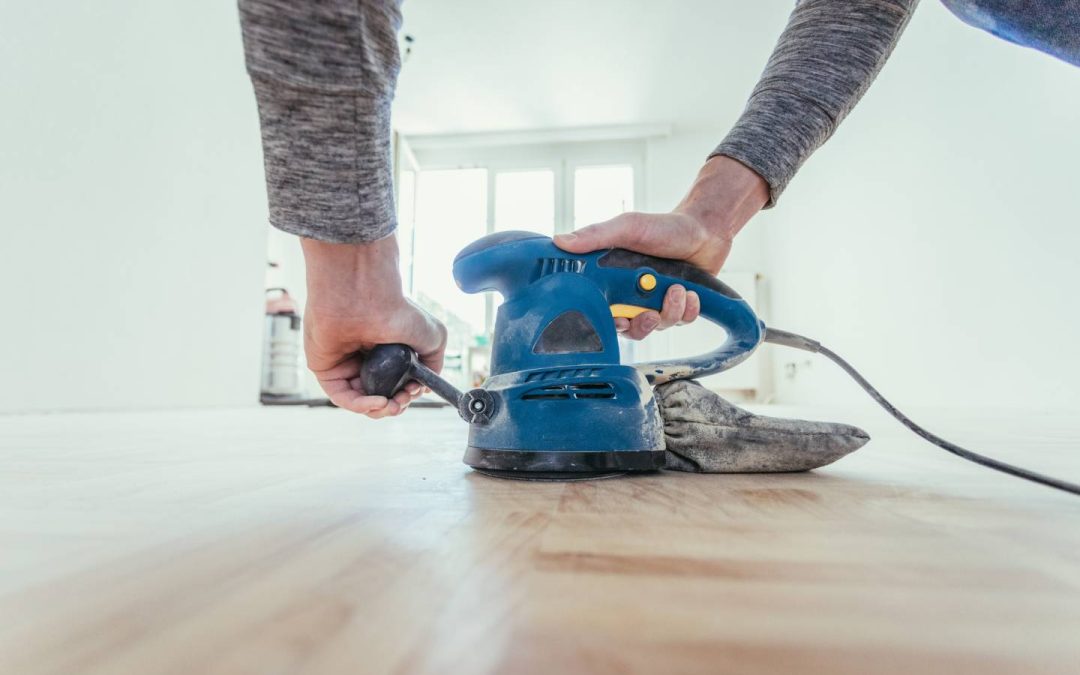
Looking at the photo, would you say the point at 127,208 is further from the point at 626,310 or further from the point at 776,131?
the point at 776,131

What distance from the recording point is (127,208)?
244 centimetres

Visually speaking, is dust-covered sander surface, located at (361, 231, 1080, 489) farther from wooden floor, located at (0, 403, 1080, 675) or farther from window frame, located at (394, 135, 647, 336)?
window frame, located at (394, 135, 647, 336)

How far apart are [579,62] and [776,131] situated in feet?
14.3

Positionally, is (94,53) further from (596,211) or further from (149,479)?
(596,211)

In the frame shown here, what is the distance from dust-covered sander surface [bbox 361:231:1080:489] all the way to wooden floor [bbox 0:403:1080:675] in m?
0.06

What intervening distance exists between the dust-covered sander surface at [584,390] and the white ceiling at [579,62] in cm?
401

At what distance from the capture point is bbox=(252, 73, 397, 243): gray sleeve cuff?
377mm

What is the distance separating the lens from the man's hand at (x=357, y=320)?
52 centimetres

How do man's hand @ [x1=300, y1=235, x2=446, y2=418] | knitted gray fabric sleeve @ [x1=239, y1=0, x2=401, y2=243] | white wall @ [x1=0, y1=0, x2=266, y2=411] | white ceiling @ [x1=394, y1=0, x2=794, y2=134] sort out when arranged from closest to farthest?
knitted gray fabric sleeve @ [x1=239, y1=0, x2=401, y2=243] → man's hand @ [x1=300, y1=235, x2=446, y2=418] → white wall @ [x1=0, y1=0, x2=266, y2=411] → white ceiling @ [x1=394, y1=0, x2=794, y2=134]

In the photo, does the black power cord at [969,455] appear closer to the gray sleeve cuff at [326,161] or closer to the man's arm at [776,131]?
the man's arm at [776,131]

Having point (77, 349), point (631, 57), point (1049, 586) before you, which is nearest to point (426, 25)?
point (631, 57)

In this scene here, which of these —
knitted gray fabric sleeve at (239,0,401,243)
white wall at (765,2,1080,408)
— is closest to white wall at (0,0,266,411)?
knitted gray fabric sleeve at (239,0,401,243)

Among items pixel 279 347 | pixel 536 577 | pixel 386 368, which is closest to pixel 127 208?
pixel 279 347

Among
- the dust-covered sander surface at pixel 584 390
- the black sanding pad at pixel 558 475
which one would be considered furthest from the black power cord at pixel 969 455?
the black sanding pad at pixel 558 475
